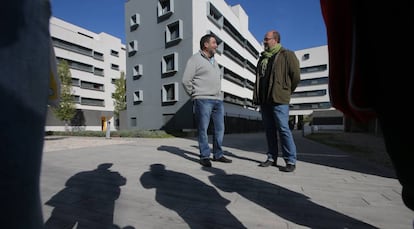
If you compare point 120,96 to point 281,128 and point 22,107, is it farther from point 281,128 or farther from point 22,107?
point 22,107

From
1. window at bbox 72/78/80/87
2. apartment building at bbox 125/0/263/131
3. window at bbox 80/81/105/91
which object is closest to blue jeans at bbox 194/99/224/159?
apartment building at bbox 125/0/263/131

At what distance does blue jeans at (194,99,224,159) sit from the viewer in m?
3.21

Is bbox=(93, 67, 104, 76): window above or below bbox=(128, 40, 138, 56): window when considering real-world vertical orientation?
above

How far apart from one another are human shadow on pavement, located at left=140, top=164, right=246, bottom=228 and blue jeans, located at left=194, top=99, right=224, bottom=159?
28.2 inches

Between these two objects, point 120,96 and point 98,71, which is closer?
point 120,96

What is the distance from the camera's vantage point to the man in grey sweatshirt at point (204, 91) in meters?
3.24

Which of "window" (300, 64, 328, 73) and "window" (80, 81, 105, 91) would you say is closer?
"window" (80, 81, 105, 91)

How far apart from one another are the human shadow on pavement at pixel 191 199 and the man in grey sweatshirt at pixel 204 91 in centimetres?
80

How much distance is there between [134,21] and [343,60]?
23.6m

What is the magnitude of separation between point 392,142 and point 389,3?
0.35 meters

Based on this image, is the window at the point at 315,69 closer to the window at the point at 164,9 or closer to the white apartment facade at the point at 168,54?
the white apartment facade at the point at 168,54

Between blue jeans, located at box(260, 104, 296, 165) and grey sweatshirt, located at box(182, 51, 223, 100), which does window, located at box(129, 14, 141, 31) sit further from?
blue jeans, located at box(260, 104, 296, 165)

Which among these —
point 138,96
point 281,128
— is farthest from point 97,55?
point 281,128

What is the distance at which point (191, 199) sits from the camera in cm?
176
